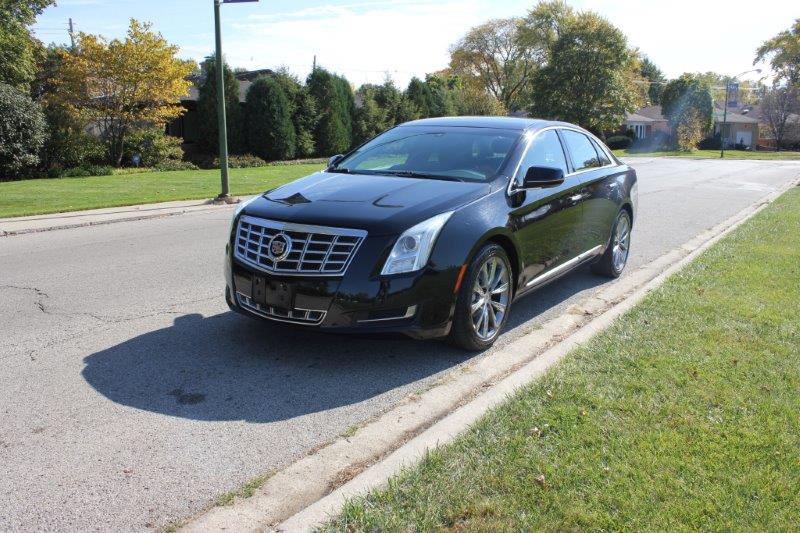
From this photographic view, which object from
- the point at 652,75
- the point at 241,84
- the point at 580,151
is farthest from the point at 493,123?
the point at 652,75

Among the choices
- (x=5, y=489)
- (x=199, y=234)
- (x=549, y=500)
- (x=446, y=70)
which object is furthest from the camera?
(x=446, y=70)

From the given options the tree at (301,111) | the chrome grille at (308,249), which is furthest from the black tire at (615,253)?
the tree at (301,111)

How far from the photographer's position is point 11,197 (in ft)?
50.2

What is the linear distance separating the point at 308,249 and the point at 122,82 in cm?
2221

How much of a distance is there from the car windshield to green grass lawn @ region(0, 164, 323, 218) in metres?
9.03

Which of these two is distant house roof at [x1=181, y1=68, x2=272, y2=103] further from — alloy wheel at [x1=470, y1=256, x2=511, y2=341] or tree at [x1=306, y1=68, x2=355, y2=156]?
alloy wheel at [x1=470, y1=256, x2=511, y2=341]

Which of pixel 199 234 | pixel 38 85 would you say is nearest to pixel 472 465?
pixel 199 234

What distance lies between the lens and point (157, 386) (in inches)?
174

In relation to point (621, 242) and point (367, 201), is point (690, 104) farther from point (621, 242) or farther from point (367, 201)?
point (367, 201)

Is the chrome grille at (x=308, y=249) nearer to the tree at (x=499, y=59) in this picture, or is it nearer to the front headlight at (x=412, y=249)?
the front headlight at (x=412, y=249)

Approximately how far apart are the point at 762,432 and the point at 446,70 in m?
84.4

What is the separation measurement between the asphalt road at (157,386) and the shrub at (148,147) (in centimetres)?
1834

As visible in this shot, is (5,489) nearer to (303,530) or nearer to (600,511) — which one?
(303,530)

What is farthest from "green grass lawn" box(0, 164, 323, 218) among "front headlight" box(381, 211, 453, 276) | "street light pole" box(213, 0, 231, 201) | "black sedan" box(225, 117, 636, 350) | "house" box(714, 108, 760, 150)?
"house" box(714, 108, 760, 150)
